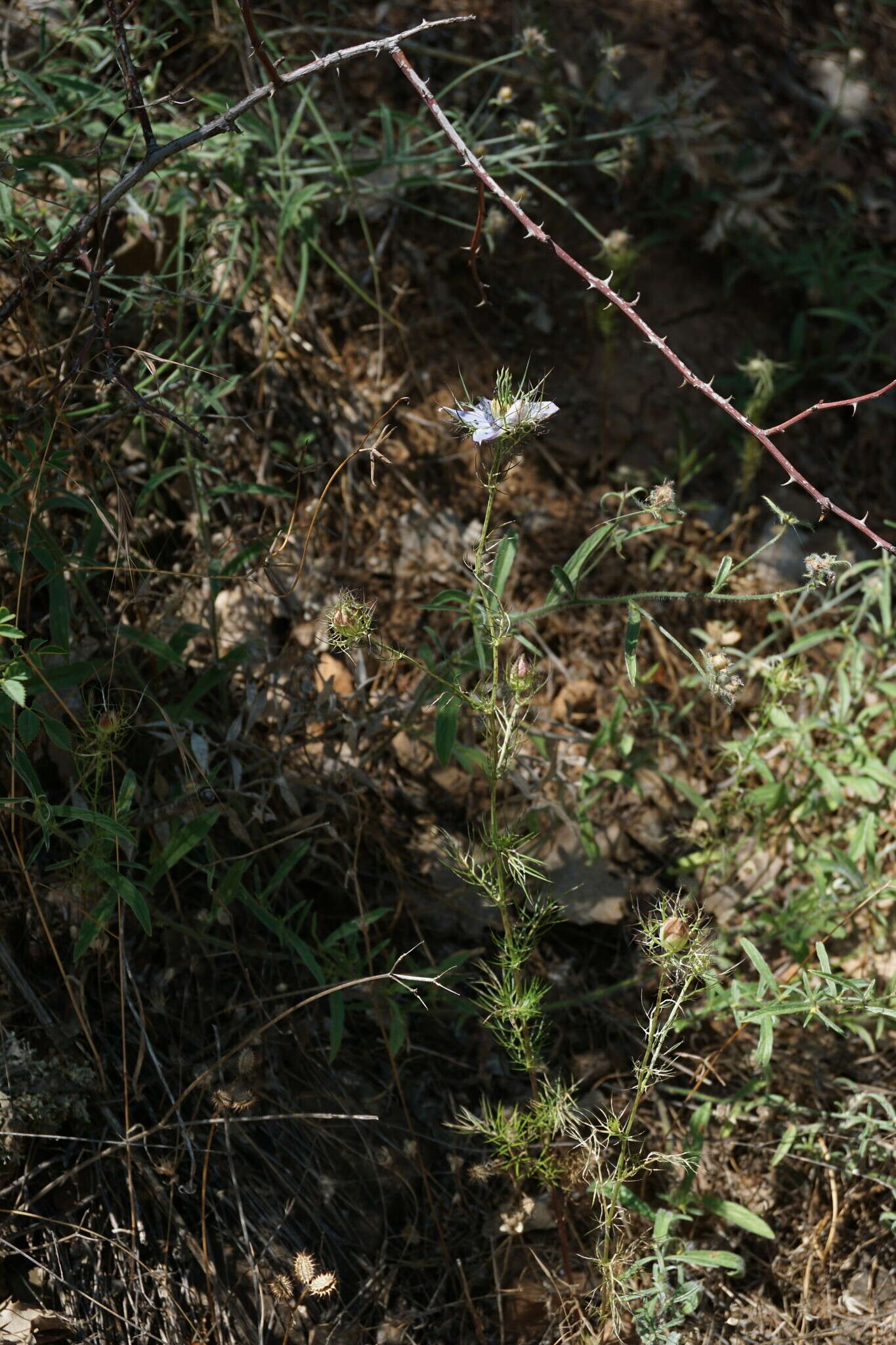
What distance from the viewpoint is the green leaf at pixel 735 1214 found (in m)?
2.21

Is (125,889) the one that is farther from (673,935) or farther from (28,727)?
(673,935)

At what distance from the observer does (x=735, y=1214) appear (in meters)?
2.23

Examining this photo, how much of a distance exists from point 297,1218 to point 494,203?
248 centimetres

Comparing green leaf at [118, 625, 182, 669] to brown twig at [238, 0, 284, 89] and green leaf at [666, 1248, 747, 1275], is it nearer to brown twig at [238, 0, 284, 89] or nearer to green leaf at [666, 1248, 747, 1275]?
brown twig at [238, 0, 284, 89]

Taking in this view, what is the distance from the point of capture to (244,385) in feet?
9.92

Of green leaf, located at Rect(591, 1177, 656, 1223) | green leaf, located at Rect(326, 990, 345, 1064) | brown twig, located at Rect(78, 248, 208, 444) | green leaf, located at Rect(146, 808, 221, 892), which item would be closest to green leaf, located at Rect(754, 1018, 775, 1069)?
green leaf, located at Rect(591, 1177, 656, 1223)

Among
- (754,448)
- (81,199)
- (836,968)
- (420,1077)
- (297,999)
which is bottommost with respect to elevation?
(836,968)

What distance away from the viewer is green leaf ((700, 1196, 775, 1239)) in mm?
2211

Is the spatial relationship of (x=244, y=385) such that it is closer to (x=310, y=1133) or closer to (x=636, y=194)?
(x=636, y=194)

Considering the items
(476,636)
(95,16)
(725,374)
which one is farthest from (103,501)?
(725,374)

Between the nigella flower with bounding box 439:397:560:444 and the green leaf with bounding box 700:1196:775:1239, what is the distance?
4.73 feet

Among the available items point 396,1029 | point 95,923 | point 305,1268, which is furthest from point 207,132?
point 305,1268

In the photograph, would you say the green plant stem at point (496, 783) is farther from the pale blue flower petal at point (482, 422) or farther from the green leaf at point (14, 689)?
the green leaf at point (14, 689)

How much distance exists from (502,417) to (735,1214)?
4.89 ft
